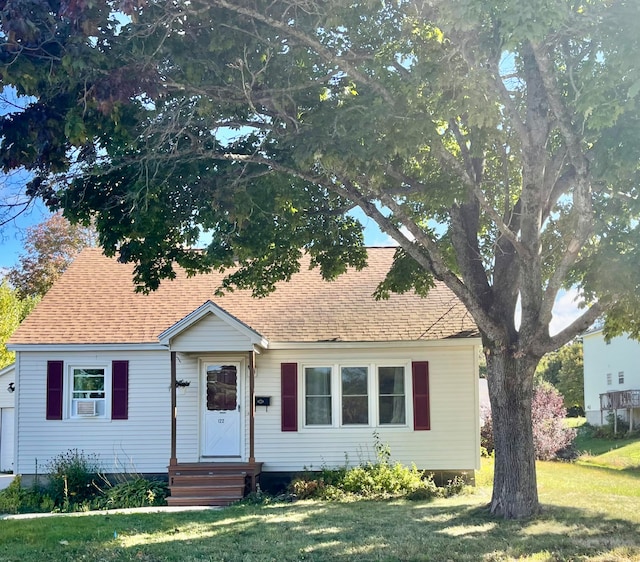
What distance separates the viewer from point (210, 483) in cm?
1524

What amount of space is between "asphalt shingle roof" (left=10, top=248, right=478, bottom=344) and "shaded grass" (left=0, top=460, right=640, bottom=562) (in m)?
4.23

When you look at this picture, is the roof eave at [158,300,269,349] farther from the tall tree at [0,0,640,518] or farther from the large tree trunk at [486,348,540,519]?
the large tree trunk at [486,348,540,519]

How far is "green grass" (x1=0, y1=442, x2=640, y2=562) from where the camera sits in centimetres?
916

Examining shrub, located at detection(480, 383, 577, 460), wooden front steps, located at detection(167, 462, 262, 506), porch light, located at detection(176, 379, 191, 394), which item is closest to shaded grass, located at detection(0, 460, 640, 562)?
wooden front steps, located at detection(167, 462, 262, 506)

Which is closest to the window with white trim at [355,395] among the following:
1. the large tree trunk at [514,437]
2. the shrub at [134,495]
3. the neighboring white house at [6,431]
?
the shrub at [134,495]

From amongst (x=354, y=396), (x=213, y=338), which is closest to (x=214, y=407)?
(x=213, y=338)

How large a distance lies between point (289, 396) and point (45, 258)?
23.3 m

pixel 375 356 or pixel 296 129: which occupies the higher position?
pixel 296 129

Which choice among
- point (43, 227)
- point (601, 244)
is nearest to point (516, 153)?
point (601, 244)

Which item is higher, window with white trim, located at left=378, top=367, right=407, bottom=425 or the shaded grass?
window with white trim, located at left=378, top=367, right=407, bottom=425

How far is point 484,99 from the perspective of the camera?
9266 mm

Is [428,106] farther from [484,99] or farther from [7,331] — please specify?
[7,331]

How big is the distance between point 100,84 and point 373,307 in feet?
34.0

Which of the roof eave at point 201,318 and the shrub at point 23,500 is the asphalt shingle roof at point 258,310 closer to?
the roof eave at point 201,318
